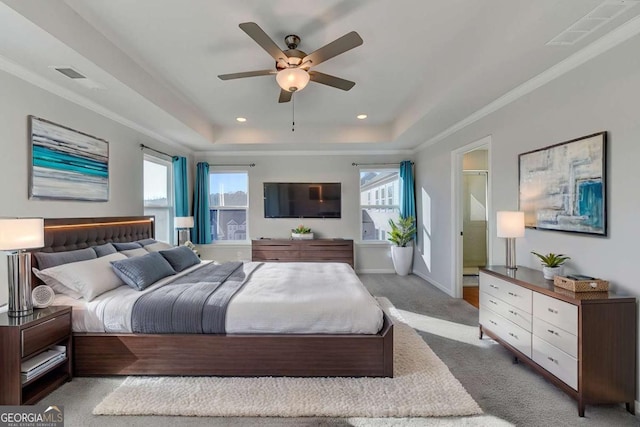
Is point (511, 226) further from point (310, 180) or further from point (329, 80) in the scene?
point (310, 180)

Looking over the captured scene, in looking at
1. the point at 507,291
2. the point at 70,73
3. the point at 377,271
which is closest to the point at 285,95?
the point at 70,73

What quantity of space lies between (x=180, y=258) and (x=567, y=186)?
3.93 m

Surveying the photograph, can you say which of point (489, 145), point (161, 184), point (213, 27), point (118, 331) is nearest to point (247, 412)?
point (118, 331)

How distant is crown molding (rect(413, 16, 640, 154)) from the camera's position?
2.00m

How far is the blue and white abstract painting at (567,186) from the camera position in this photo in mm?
2217

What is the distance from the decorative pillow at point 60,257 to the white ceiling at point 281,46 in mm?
1514

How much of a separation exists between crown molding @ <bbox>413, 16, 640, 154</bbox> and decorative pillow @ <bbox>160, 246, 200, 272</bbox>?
13.1 feet

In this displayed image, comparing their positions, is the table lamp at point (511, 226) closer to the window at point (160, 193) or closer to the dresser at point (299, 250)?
the dresser at point (299, 250)

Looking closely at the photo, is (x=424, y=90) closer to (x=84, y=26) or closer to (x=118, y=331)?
(x=84, y=26)

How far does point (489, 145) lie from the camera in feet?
11.9

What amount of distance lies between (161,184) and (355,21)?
163 inches

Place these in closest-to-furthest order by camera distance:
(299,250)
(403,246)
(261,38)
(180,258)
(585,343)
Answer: (585,343)
(261,38)
(180,258)
(299,250)
(403,246)

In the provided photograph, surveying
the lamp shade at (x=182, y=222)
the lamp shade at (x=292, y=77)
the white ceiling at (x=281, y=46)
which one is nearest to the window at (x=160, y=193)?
the lamp shade at (x=182, y=222)

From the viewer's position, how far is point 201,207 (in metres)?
5.95
